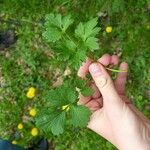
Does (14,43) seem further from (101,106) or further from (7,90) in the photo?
(101,106)

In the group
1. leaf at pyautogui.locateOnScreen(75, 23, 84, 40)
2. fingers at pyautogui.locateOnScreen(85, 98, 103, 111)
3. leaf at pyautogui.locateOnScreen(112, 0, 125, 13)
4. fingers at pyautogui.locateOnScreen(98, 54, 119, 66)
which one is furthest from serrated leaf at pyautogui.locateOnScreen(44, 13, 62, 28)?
leaf at pyautogui.locateOnScreen(112, 0, 125, 13)

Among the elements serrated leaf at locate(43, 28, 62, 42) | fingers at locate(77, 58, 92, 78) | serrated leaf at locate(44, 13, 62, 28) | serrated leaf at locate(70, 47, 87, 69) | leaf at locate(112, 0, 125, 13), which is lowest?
fingers at locate(77, 58, 92, 78)

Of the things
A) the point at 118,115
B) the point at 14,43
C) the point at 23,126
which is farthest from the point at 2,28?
the point at 118,115

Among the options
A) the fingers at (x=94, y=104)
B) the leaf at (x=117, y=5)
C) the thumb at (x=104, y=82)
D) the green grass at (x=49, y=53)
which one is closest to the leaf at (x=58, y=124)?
the thumb at (x=104, y=82)

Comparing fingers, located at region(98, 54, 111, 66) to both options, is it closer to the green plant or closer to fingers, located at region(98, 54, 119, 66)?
fingers, located at region(98, 54, 119, 66)

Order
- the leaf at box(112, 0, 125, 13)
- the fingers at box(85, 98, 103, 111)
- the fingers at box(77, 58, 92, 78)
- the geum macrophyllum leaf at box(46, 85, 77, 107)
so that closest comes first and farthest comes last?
1. the geum macrophyllum leaf at box(46, 85, 77, 107)
2. the fingers at box(77, 58, 92, 78)
3. the fingers at box(85, 98, 103, 111)
4. the leaf at box(112, 0, 125, 13)

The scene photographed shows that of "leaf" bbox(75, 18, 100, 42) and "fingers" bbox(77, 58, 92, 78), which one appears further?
"fingers" bbox(77, 58, 92, 78)
